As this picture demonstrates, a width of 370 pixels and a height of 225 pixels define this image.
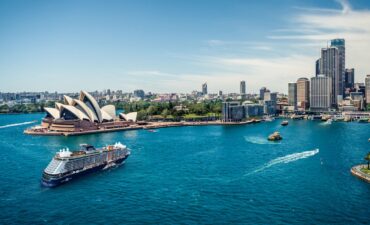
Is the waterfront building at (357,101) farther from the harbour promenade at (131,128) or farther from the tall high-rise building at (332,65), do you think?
the harbour promenade at (131,128)

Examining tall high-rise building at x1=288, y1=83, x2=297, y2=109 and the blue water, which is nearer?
the blue water

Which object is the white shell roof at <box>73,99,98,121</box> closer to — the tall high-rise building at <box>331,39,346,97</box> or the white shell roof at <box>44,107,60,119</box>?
the white shell roof at <box>44,107,60,119</box>

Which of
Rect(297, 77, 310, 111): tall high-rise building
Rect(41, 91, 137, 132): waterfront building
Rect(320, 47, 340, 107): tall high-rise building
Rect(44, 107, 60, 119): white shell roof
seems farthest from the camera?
Rect(320, 47, 340, 107): tall high-rise building

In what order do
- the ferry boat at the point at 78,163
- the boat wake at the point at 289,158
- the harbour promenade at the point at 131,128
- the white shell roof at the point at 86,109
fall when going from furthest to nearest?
the white shell roof at the point at 86,109 → the harbour promenade at the point at 131,128 → the boat wake at the point at 289,158 → the ferry boat at the point at 78,163

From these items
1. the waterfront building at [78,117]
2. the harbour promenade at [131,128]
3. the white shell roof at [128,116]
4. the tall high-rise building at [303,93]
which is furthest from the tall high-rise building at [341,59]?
the waterfront building at [78,117]

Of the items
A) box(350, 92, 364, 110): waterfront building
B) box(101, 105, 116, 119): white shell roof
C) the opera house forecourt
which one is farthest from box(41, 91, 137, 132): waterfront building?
box(350, 92, 364, 110): waterfront building

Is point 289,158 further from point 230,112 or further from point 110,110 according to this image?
point 230,112
